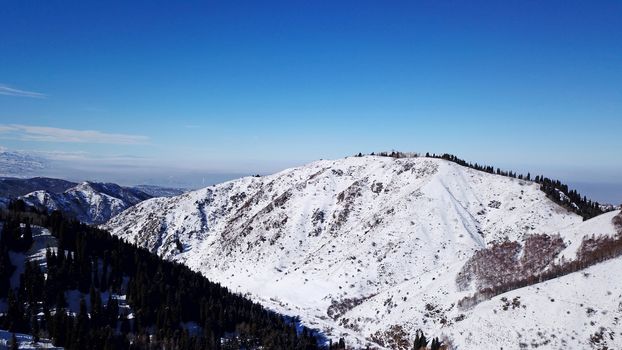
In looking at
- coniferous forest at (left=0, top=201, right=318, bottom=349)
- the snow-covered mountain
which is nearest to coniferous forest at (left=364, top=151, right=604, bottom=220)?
the snow-covered mountain

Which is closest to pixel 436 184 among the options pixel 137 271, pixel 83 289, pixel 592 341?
pixel 592 341

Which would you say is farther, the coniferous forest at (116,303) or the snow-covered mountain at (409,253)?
the coniferous forest at (116,303)

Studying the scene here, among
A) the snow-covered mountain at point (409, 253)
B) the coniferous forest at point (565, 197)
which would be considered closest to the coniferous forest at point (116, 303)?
the snow-covered mountain at point (409, 253)

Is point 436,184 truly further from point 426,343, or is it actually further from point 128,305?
point 128,305

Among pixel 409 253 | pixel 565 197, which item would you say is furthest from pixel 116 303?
pixel 565 197

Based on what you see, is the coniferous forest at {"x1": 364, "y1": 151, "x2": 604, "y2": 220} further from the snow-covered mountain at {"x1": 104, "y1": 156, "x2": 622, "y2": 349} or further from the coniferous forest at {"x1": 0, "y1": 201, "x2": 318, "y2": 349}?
the coniferous forest at {"x1": 0, "y1": 201, "x2": 318, "y2": 349}

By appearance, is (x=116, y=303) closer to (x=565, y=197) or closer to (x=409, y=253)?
(x=409, y=253)

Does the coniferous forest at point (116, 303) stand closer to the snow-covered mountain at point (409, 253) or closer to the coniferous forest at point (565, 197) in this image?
the snow-covered mountain at point (409, 253)
